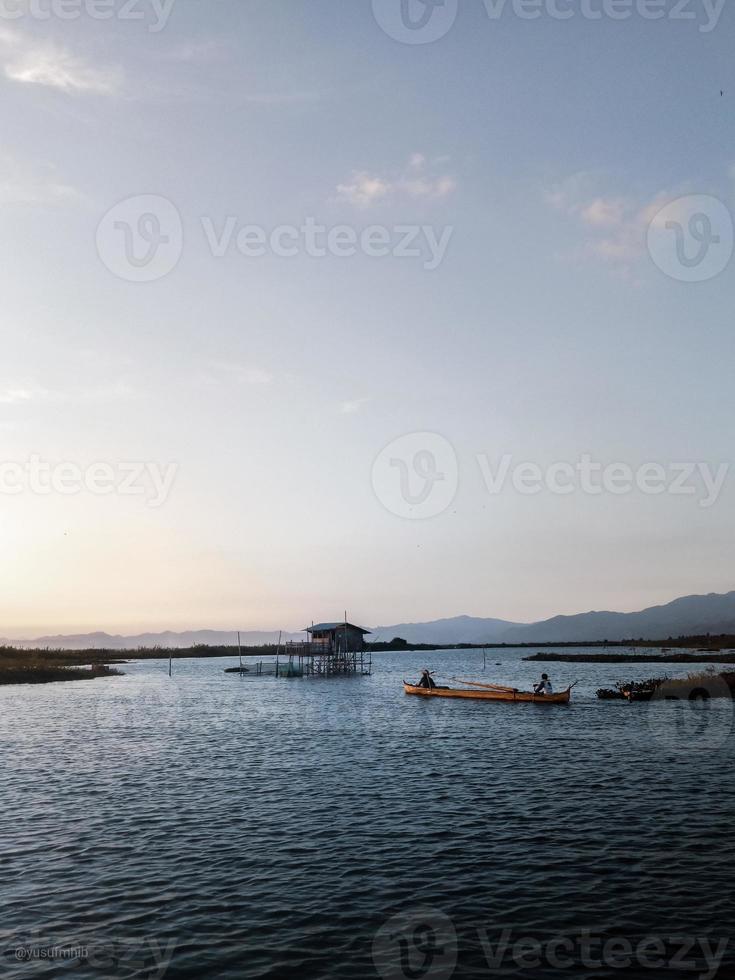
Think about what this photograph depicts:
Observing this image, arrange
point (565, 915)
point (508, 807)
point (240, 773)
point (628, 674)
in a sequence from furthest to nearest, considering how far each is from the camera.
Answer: point (628, 674)
point (240, 773)
point (508, 807)
point (565, 915)

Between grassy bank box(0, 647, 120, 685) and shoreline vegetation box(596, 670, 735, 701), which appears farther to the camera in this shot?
grassy bank box(0, 647, 120, 685)

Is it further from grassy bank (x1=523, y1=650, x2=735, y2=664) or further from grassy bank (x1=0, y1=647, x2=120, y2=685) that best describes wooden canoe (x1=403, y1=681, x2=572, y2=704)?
grassy bank (x1=523, y1=650, x2=735, y2=664)

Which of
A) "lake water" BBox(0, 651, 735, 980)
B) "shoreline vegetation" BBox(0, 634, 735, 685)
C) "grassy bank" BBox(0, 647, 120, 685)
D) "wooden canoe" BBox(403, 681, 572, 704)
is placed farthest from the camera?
"shoreline vegetation" BBox(0, 634, 735, 685)

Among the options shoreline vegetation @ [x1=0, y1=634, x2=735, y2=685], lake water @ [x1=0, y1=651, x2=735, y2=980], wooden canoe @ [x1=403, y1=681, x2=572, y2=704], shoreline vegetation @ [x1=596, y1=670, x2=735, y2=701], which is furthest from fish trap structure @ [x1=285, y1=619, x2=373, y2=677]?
lake water @ [x1=0, y1=651, x2=735, y2=980]

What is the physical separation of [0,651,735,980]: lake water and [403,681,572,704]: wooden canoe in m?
13.6

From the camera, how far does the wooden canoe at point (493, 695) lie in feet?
174

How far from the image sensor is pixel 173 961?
12.6 metres

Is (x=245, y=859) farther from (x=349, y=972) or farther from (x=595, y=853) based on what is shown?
(x=595, y=853)

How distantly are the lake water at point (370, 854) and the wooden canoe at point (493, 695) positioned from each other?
13.6 m

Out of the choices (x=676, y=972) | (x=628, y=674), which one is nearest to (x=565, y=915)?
(x=676, y=972)

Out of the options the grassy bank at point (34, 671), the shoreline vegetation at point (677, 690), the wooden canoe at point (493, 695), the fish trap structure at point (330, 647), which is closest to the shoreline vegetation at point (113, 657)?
the grassy bank at point (34, 671)

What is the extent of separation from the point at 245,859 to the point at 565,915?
8.40 meters

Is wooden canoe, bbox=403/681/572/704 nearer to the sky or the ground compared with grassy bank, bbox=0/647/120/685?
nearer to the ground

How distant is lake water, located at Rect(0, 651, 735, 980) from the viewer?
12.9 m
